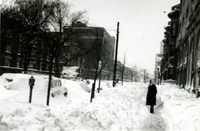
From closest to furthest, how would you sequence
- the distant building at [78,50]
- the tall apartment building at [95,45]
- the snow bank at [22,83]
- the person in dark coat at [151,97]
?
1. the person in dark coat at [151,97]
2. the snow bank at [22,83]
3. the tall apartment building at [95,45]
4. the distant building at [78,50]

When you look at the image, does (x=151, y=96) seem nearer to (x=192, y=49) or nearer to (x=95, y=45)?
(x=192, y=49)

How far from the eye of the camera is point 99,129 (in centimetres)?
659

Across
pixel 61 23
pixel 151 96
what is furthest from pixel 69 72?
pixel 151 96

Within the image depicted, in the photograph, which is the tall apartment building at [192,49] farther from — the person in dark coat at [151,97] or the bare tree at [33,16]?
the bare tree at [33,16]

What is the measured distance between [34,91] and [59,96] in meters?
1.63

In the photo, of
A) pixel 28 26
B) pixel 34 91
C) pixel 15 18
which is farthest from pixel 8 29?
pixel 34 91

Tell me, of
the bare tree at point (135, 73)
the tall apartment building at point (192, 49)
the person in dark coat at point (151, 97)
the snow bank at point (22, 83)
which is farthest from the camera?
the bare tree at point (135, 73)

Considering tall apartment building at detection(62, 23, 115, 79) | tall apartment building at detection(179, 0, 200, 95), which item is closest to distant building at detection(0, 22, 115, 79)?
tall apartment building at detection(62, 23, 115, 79)

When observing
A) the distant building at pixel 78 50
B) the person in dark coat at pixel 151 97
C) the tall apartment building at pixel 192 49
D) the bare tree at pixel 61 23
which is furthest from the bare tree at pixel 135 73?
the person in dark coat at pixel 151 97

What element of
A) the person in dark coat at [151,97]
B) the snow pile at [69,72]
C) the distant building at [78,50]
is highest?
the distant building at [78,50]

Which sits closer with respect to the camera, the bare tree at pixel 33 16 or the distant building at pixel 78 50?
the distant building at pixel 78 50

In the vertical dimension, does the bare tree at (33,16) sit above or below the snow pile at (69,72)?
above

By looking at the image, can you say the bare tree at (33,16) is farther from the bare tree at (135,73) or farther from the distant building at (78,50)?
the bare tree at (135,73)

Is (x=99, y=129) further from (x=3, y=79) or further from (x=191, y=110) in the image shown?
(x=3, y=79)
